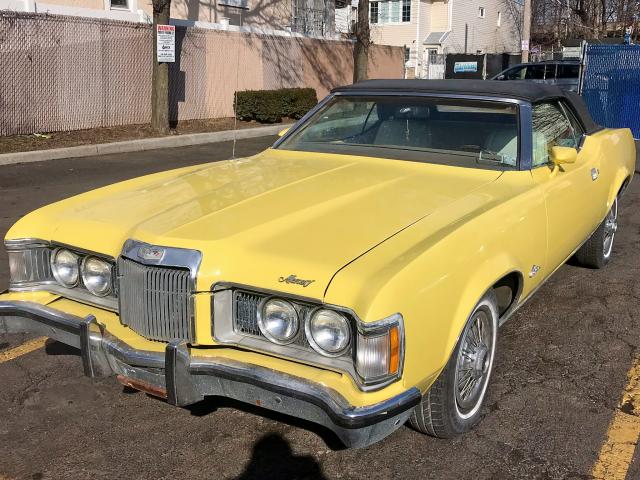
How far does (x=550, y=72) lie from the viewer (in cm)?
2002

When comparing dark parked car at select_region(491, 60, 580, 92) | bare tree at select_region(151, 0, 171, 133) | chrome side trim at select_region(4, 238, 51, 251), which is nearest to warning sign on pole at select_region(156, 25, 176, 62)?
bare tree at select_region(151, 0, 171, 133)

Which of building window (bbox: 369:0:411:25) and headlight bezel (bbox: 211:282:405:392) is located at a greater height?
building window (bbox: 369:0:411:25)

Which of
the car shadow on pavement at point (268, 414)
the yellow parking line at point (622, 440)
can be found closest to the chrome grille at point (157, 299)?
the car shadow on pavement at point (268, 414)

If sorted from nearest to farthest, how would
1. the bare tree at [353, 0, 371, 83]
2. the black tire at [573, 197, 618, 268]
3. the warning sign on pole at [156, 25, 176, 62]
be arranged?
the black tire at [573, 197, 618, 268] < the warning sign on pole at [156, 25, 176, 62] < the bare tree at [353, 0, 371, 83]

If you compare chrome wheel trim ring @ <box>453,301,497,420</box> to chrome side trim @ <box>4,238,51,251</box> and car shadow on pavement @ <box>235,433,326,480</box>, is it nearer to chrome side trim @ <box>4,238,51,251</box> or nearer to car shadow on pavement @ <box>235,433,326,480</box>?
car shadow on pavement @ <box>235,433,326,480</box>

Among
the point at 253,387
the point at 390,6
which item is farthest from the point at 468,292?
the point at 390,6

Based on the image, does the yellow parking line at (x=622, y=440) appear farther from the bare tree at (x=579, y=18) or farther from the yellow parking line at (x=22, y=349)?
the bare tree at (x=579, y=18)

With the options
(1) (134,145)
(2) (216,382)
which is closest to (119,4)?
(1) (134,145)

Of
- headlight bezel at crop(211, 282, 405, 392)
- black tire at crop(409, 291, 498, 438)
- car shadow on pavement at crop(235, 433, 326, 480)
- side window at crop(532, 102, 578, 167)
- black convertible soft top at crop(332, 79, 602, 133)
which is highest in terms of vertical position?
black convertible soft top at crop(332, 79, 602, 133)

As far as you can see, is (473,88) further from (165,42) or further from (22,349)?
(165,42)

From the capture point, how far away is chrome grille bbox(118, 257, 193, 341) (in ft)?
8.58

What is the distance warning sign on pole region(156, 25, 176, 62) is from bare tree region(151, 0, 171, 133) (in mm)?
94

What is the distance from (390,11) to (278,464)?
3824cm

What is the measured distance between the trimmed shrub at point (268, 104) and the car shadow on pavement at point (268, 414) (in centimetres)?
1387
